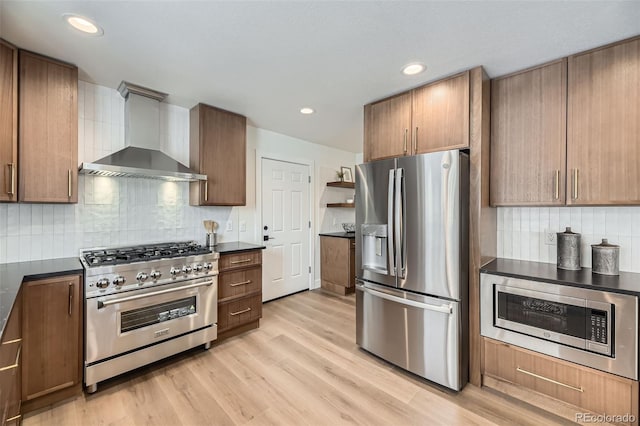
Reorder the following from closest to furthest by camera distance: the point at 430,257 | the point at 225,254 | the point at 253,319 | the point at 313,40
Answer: the point at 313,40, the point at 430,257, the point at 225,254, the point at 253,319

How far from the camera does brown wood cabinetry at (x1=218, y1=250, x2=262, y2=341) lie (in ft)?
9.25

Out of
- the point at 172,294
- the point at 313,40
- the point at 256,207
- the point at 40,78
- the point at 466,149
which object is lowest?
the point at 172,294

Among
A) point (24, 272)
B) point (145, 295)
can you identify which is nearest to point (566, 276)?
point (145, 295)

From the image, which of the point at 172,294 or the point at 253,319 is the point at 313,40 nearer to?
the point at 172,294

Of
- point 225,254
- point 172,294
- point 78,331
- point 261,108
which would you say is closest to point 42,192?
point 78,331

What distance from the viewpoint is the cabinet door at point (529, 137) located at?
2.06 m

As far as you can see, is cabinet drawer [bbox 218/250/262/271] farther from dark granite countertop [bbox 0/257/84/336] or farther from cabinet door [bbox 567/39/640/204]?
cabinet door [bbox 567/39/640/204]

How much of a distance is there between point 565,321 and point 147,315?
10.1ft

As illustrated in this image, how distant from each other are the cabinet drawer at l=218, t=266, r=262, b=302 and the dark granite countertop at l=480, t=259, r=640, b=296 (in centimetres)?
221

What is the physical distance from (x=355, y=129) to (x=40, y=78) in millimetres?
3142

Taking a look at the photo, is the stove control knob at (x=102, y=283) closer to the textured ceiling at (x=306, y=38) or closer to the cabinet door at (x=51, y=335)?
the cabinet door at (x=51, y=335)

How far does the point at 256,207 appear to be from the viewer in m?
3.88

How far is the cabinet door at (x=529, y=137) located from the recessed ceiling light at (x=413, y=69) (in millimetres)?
689

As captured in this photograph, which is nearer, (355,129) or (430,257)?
(430,257)
